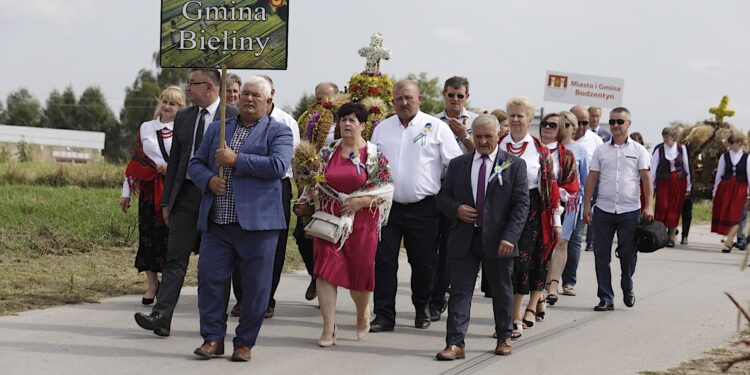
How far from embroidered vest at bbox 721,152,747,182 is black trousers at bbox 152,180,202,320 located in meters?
14.0

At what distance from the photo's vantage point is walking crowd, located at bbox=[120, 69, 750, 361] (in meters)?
7.65

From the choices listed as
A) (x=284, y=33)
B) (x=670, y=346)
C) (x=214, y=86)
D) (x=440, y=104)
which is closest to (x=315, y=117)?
(x=214, y=86)

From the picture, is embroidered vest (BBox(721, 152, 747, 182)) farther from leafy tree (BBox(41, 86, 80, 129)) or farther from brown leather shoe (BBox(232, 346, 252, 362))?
leafy tree (BBox(41, 86, 80, 129))

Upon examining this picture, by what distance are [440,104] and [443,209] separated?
218 ft

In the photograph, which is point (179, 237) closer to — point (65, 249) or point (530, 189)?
point (530, 189)

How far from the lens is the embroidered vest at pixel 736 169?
64.6 feet

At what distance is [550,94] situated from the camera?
28.5m

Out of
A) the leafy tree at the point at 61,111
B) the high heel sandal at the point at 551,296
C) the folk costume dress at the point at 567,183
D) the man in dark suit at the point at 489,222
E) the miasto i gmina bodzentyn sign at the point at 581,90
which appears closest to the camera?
the man in dark suit at the point at 489,222

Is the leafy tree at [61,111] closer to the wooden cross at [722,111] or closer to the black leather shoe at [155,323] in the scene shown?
the wooden cross at [722,111]

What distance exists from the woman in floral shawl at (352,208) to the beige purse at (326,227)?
0.17 ft

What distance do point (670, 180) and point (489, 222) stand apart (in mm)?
12844

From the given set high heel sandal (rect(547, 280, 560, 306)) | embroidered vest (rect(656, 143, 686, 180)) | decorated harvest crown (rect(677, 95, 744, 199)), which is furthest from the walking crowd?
decorated harvest crown (rect(677, 95, 744, 199))

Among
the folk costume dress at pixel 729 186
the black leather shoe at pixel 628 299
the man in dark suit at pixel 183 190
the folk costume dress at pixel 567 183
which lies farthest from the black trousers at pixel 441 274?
the folk costume dress at pixel 729 186

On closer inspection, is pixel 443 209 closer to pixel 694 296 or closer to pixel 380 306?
pixel 380 306
